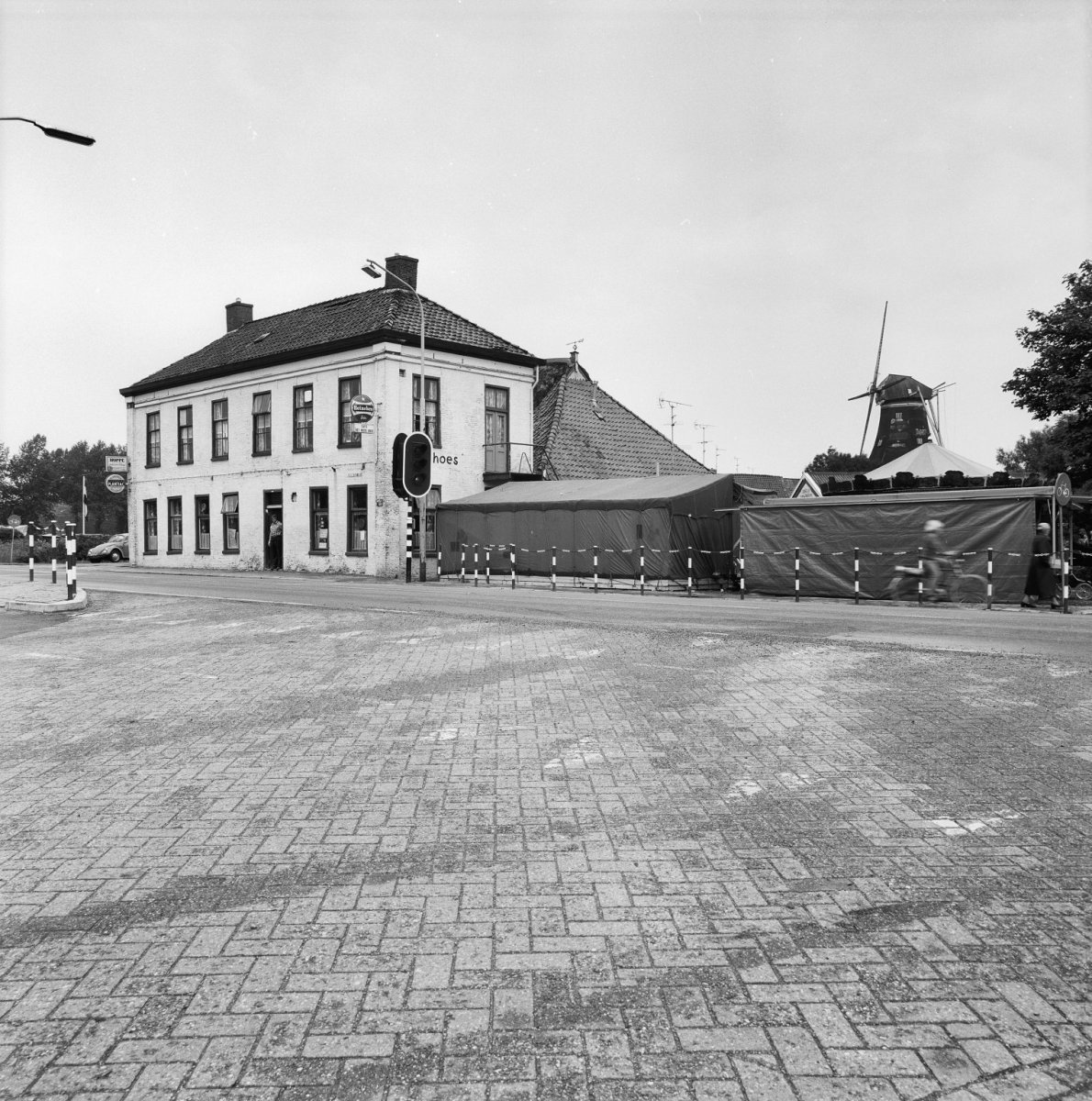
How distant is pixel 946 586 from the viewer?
19.3m

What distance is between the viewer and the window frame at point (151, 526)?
1510 inches

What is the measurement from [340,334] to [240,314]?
1090 centimetres

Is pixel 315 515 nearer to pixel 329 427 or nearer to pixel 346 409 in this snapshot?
pixel 329 427

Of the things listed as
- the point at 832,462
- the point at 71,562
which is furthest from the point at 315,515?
the point at 832,462

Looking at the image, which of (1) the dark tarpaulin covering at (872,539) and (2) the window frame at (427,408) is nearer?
(1) the dark tarpaulin covering at (872,539)

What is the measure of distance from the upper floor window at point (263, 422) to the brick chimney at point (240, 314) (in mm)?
7253

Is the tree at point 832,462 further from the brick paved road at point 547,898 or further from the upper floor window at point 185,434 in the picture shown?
the brick paved road at point 547,898

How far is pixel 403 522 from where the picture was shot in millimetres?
29734

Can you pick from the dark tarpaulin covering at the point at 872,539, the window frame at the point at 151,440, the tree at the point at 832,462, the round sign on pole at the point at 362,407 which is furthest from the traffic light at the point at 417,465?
the tree at the point at 832,462

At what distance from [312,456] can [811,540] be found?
57.2 ft

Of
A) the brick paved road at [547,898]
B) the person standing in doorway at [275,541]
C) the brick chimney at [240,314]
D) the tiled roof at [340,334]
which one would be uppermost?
the brick chimney at [240,314]

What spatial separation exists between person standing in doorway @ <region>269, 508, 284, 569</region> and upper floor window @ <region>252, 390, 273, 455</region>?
232 centimetres

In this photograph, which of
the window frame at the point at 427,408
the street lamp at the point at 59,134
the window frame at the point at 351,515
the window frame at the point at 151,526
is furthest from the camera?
the window frame at the point at 151,526

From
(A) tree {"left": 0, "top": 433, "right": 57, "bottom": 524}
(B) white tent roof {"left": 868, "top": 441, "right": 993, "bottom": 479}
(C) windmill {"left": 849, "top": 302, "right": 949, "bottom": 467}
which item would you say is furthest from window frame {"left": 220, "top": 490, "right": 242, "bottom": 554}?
(A) tree {"left": 0, "top": 433, "right": 57, "bottom": 524}
